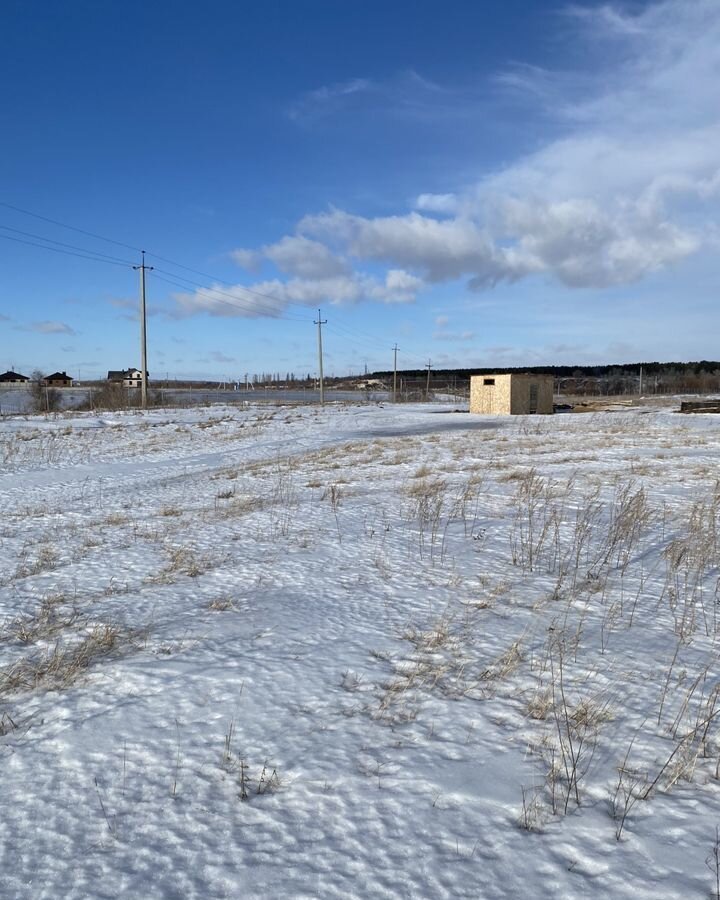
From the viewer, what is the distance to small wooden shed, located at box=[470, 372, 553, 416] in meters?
29.5

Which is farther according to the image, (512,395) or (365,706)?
(512,395)

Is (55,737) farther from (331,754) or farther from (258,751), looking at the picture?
(331,754)

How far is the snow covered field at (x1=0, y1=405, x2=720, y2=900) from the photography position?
1.96 metres

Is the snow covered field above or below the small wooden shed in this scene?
below

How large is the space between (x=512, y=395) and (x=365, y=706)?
2802cm

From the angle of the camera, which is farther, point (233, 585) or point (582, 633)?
point (233, 585)

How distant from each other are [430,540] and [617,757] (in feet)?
11.6

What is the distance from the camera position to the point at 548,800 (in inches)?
86.7

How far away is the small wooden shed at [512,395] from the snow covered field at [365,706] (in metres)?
22.9

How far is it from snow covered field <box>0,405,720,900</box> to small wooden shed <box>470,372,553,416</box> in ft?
75.3

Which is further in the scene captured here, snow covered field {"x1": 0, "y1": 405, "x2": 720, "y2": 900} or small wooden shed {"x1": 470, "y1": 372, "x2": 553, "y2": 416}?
small wooden shed {"x1": 470, "y1": 372, "x2": 553, "y2": 416}

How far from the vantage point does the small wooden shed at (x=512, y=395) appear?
29.5 meters

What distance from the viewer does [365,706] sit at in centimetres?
286

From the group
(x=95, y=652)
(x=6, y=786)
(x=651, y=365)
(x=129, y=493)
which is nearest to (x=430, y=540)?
(x=95, y=652)
